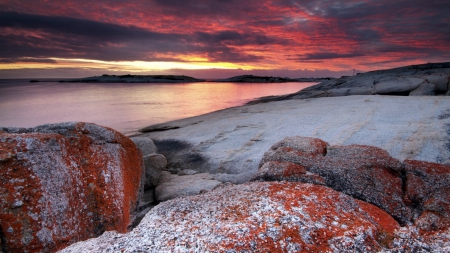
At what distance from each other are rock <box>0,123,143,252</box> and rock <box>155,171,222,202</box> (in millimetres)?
1310

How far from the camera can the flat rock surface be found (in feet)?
22.7

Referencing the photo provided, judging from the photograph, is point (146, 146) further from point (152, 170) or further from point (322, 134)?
point (322, 134)

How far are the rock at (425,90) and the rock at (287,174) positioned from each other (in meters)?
15.9

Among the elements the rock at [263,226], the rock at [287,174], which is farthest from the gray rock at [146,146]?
the rock at [263,226]

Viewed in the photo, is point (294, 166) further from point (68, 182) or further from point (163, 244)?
point (68, 182)

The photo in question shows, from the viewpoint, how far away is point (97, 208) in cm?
368

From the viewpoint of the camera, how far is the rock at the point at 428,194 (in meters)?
2.81

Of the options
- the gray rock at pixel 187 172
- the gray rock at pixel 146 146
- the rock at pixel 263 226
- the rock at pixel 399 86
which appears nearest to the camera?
the rock at pixel 263 226

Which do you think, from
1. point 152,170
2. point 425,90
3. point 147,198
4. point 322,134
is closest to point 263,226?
point 147,198

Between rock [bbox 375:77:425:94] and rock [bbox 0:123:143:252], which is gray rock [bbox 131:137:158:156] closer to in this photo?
rock [bbox 0:123:143:252]

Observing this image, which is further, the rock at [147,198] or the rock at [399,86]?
the rock at [399,86]

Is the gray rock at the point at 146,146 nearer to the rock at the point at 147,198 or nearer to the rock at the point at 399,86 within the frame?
the rock at the point at 147,198

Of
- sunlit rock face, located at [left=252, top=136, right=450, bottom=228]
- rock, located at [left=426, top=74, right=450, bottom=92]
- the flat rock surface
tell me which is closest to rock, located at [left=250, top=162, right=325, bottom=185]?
sunlit rock face, located at [left=252, top=136, right=450, bottom=228]

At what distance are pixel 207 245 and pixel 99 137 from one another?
319cm
